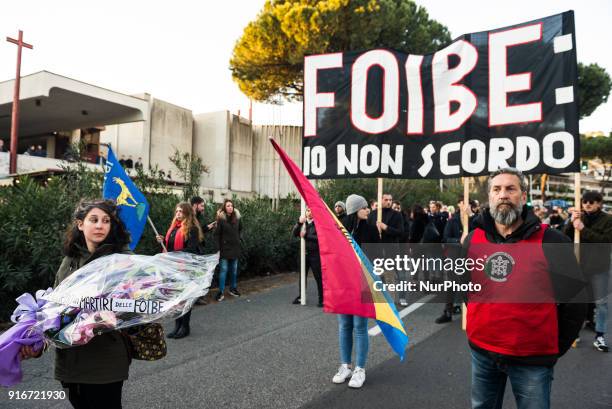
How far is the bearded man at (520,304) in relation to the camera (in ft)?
6.88

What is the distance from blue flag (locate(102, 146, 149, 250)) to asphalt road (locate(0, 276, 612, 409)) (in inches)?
59.9

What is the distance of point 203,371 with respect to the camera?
4129mm

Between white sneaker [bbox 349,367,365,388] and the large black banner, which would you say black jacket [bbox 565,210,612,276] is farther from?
white sneaker [bbox 349,367,365,388]

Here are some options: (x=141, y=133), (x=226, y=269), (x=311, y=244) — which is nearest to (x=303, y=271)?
(x=311, y=244)

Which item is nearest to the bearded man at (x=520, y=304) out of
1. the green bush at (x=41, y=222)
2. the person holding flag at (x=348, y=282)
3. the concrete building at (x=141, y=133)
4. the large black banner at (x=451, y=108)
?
the person holding flag at (x=348, y=282)

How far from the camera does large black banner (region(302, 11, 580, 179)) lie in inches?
209

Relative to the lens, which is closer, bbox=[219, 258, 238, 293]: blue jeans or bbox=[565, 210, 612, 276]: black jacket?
bbox=[565, 210, 612, 276]: black jacket

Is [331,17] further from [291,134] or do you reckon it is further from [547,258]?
[547,258]

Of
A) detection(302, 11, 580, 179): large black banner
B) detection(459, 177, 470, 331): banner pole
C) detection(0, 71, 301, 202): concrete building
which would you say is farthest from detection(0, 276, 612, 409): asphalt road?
detection(0, 71, 301, 202): concrete building

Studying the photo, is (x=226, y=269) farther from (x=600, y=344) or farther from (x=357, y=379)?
(x=600, y=344)

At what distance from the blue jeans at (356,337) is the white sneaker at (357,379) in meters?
0.05

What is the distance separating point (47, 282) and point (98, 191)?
1.56m

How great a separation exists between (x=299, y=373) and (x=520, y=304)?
251 centimetres

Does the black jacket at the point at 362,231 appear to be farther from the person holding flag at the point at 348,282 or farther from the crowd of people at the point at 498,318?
the crowd of people at the point at 498,318
